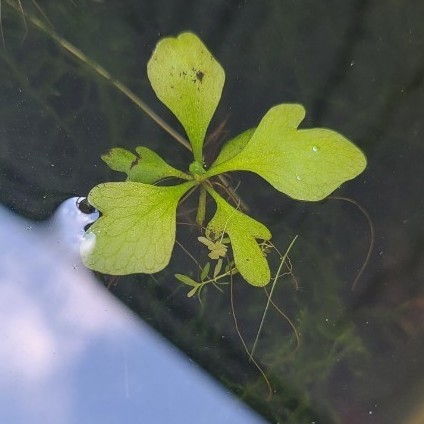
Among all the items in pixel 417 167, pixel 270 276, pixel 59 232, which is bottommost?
pixel 59 232

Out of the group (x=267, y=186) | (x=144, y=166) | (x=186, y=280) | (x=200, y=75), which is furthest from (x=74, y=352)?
(x=200, y=75)

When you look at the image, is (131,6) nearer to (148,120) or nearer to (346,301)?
(148,120)

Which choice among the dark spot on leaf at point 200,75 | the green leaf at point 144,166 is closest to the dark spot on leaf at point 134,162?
the green leaf at point 144,166

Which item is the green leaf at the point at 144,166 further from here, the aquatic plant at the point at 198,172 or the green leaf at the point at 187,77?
the green leaf at the point at 187,77

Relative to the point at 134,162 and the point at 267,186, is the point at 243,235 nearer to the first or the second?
the point at 267,186

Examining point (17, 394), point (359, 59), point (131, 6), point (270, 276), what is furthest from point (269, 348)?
point (131, 6)

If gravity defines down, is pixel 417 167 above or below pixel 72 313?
above
